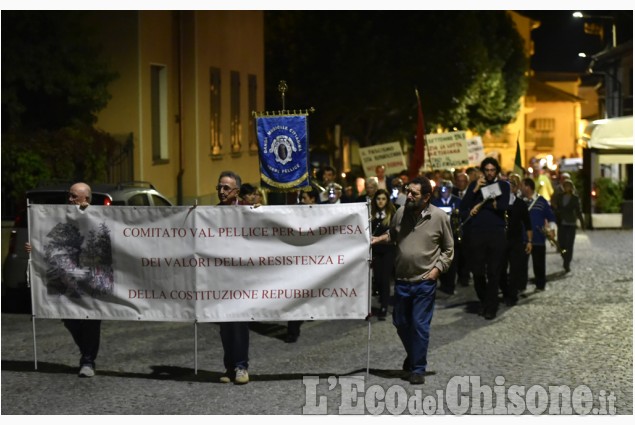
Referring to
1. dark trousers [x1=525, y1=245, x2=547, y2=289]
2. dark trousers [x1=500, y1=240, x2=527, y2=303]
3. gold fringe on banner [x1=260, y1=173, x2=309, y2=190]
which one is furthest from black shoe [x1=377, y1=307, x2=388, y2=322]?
dark trousers [x1=525, y1=245, x2=547, y2=289]

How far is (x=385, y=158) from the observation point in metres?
26.4

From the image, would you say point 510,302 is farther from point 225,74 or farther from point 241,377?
point 225,74

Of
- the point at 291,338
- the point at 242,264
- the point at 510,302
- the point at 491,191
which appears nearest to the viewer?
the point at 242,264

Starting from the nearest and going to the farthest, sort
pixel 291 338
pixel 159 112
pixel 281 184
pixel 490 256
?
pixel 291 338 < pixel 281 184 < pixel 490 256 < pixel 159 112

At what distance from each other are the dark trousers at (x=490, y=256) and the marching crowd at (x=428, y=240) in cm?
1

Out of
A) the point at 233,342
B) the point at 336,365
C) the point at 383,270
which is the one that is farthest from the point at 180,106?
the point at 233,342

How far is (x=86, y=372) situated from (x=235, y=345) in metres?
1.29

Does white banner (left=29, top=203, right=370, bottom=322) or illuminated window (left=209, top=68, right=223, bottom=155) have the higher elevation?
illuminated window (left=209, top=68, right=223, bottom=155)

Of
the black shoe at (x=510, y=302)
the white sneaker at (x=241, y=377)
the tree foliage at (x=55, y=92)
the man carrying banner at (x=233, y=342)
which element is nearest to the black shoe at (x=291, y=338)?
the man carrying banner at (x=233, y=342)

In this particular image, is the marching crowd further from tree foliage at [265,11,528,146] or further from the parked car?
tree foliage at [265,11,528,146]

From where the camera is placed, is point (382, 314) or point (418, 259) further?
point (382, 314)

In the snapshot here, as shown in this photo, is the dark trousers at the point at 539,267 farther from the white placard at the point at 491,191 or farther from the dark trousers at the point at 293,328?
the dark trousers at the point at 293,328

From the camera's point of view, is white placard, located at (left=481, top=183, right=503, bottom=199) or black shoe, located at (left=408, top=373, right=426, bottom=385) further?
white placard, located at (left=481, top=183, right=503, bottom=199)

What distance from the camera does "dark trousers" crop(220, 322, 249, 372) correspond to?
10.9m
